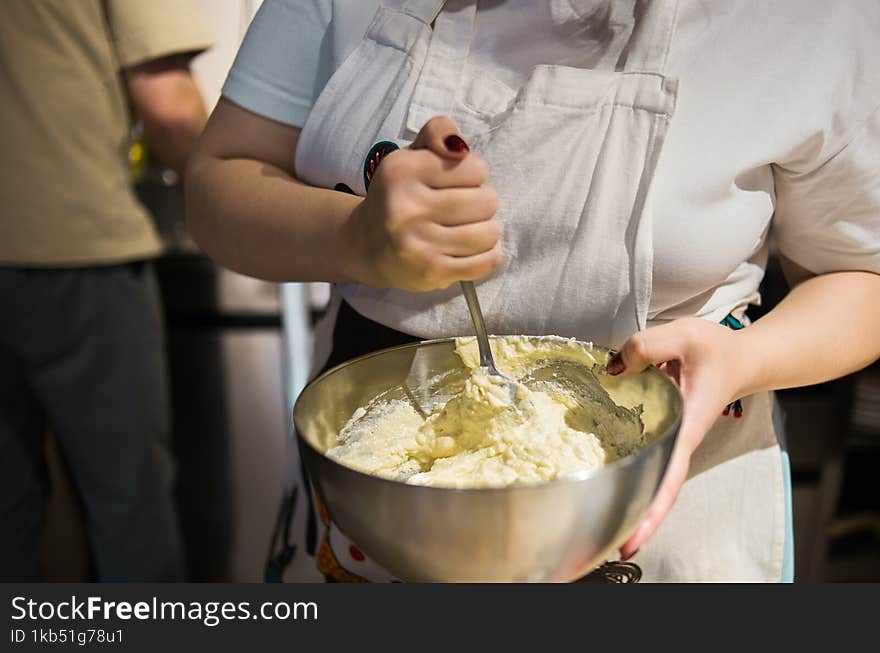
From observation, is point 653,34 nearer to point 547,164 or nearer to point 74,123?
point 547,164

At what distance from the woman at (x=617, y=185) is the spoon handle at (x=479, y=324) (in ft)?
0.13

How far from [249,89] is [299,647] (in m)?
0.38

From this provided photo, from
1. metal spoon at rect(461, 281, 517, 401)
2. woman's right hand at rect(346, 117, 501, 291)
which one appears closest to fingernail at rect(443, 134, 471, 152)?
woman's right hand at rect(346, 117, 501, 291)

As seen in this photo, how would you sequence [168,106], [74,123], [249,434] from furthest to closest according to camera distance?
1. [249,434]
2. [74,123]
3. [168,106]

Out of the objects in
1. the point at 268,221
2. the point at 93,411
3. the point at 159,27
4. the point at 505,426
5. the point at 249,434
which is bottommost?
the point at 249,434

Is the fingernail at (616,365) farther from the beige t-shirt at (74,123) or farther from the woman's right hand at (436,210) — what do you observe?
the beige t-shirt at (74,123)

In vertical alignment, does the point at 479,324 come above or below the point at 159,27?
below

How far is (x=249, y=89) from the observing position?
59 cm

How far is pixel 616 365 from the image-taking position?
50 cm

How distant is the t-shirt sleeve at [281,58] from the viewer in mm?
580

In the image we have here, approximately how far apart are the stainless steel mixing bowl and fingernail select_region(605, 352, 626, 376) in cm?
3

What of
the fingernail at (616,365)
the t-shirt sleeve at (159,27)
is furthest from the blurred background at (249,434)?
the fingernail at (616,365)

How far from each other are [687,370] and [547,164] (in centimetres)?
16

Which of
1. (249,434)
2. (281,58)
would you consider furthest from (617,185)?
(249,434)
